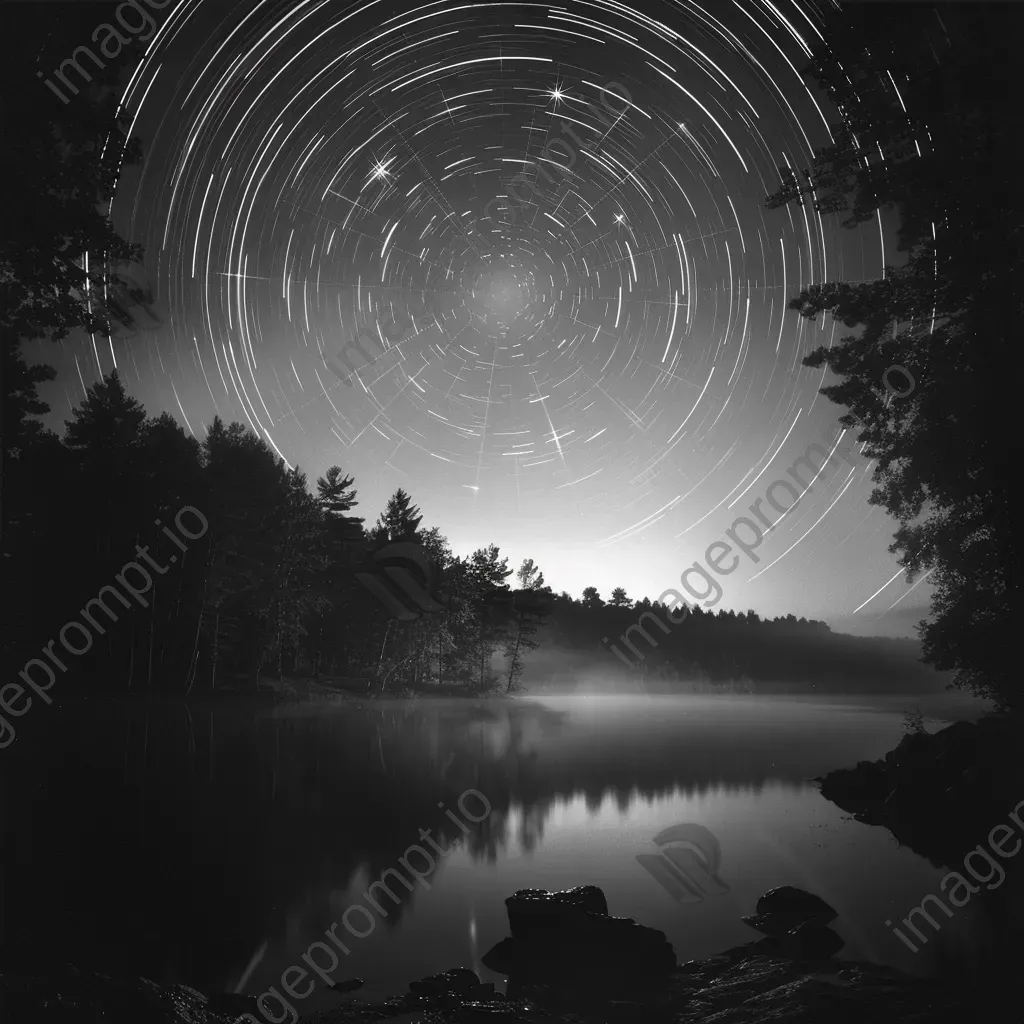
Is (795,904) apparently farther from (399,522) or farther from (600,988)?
(399,522)

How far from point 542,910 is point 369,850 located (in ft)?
18.2

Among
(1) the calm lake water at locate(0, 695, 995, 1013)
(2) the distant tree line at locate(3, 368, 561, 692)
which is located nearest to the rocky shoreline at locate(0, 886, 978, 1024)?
(1) the calm lake water at locate(0, 695, 995, 1013)

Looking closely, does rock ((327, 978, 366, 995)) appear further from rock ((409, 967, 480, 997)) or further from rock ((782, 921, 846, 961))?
rock ((782, 921, 846, 961))

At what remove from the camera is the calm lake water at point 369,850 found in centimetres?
835

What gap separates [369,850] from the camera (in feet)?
42.7

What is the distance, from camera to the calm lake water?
8352mm

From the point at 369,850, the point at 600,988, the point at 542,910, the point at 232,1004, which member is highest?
the point at 369,850

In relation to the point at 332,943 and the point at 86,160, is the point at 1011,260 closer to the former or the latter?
the point at 332,943

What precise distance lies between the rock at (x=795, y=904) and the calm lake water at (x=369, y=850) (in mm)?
257

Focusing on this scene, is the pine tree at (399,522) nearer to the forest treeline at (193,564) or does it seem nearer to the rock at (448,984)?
the forest treeline at (193,564)

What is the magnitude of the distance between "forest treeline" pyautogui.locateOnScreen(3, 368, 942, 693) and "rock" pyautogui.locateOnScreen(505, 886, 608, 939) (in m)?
30.6

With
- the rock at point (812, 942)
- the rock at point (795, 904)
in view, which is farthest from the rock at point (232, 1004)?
the rock at point (795, 904)

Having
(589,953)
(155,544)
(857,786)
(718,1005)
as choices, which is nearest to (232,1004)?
(589,953)

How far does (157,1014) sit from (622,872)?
9.37 m
